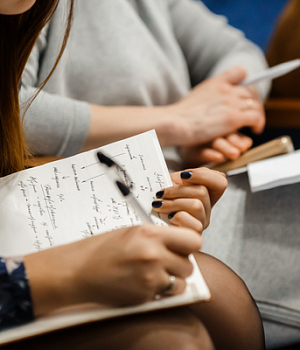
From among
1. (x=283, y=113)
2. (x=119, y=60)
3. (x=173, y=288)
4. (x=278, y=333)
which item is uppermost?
(x=119, y=60)

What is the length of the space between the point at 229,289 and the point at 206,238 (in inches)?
4.6

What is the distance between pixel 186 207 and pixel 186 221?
2 centimetres

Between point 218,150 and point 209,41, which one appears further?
point 209,41

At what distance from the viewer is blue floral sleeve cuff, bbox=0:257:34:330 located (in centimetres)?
32

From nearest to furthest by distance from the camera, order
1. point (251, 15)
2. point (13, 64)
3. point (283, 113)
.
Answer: point (13, 64) → point (283, 113) → point (251, 15)

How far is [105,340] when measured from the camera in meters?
0.34

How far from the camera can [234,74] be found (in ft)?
2.43

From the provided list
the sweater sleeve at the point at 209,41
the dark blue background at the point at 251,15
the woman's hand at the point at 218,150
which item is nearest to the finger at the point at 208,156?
the woman's hand at the point at 218,150

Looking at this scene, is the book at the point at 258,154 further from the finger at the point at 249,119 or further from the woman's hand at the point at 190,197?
the woman's hand at the point at 190,197

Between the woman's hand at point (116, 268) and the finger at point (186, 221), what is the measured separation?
4cm

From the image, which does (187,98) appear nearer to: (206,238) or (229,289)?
(206,238)

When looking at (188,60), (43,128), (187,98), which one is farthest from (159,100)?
(43,128)

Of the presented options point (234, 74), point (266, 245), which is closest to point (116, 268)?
point (266, 245)

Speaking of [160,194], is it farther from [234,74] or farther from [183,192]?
[234,74]
